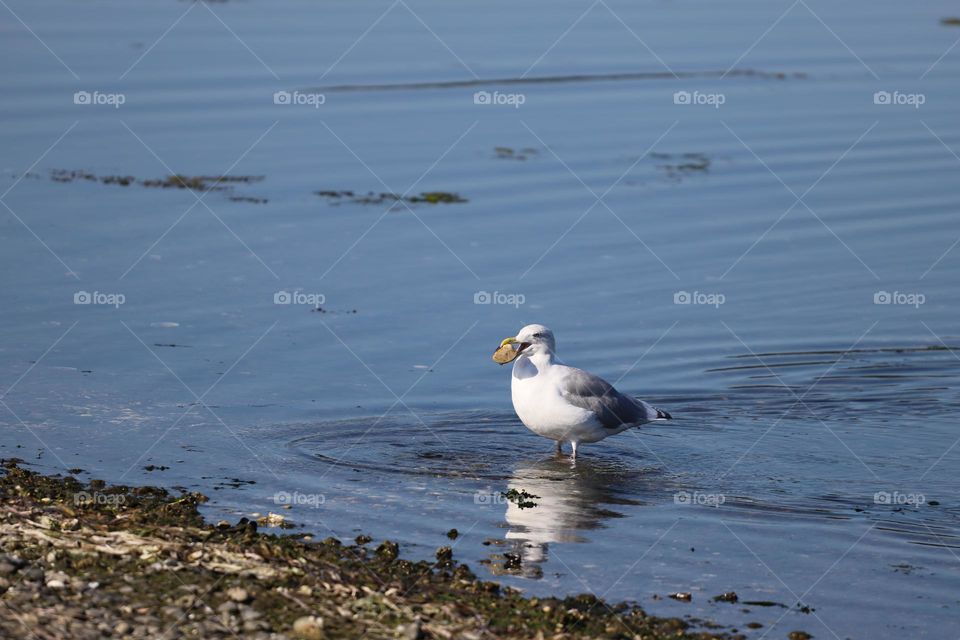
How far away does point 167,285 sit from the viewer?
18.1m

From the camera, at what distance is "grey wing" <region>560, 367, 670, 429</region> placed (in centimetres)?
1363

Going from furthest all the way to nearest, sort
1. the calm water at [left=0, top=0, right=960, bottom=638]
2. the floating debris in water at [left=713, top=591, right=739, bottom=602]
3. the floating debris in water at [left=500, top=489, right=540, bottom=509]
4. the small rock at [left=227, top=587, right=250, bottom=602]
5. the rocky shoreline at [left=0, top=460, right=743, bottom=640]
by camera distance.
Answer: the floating debris in water at [left=500, top=489, right=540, bottom=509], the calm water at [left=0, top=0, right=960, bottom=638], the floating debris in water at [left=713, top=591, right=739, bottom=602], the small rock at [left=227, top=587, right=250, bottom=602], the rocky shoreline at [left=0, top=460, right=743, bottom=640]

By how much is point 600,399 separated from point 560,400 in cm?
40

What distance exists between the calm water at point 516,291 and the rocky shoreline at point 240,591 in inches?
24.8

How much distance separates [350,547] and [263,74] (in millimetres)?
19917

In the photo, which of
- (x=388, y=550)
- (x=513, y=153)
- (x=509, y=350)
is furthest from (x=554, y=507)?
(x=513, y=153)

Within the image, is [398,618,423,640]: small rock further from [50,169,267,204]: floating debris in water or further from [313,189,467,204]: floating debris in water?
[50,169,267,204]: floating debris in water

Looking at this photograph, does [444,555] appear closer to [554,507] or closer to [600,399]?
[554,507]

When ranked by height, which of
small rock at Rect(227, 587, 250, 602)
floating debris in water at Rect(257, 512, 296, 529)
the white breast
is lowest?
small rock at Rect(227, 587, 250, 602)

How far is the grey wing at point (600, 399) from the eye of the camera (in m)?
13.6

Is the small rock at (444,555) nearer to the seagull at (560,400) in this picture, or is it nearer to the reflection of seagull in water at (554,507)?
the reflection of seagull in water at (554,507)

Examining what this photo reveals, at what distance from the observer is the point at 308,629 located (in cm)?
883

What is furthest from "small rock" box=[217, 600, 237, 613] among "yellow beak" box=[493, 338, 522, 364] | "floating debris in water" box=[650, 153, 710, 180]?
"floating debris in water" box=[650, 153, 710, 180]

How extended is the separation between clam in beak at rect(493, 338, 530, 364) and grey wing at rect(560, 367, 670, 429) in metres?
0.53
